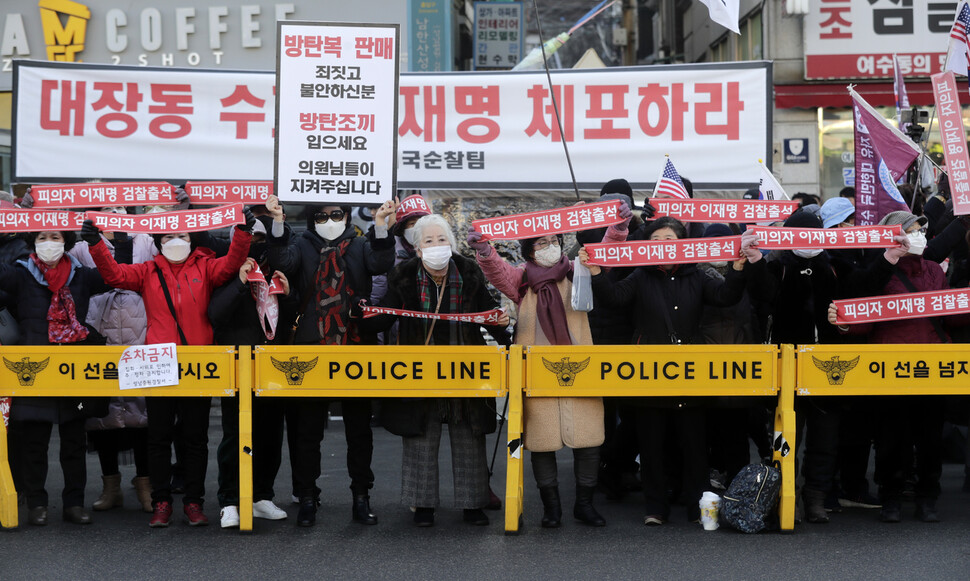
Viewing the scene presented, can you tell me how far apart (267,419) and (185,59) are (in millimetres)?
9398

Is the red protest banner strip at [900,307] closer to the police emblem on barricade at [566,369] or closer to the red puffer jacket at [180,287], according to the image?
the police emblem on barricade at [566,369]

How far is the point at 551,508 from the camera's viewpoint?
6883 mm

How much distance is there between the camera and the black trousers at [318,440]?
275 inches

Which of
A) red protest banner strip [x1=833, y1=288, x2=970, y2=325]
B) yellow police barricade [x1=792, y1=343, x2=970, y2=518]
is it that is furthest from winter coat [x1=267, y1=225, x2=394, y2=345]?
red protest banner strip [x1=833, y1=288, x2=970, y2=325]

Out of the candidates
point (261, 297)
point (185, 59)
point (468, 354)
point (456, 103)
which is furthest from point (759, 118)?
point (185, 59)

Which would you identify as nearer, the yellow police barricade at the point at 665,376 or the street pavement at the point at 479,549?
the street pavement at the point at 479,549

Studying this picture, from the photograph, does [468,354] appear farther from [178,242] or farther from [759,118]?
[759,118]

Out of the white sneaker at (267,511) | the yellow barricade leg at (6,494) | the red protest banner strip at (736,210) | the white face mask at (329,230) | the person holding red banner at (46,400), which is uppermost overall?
the red protest banner strip at (736,210)

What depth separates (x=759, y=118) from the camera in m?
8.87

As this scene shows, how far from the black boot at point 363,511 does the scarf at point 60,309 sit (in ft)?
6.37

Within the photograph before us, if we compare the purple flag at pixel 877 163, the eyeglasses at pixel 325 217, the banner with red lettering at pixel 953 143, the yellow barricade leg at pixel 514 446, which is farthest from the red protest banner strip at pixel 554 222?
the purple flag at pixel 877 163

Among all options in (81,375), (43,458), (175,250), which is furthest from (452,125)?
(43,458)

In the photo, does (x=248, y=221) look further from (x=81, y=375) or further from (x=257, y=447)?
(x=257, y=447)

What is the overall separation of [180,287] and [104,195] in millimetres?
767
